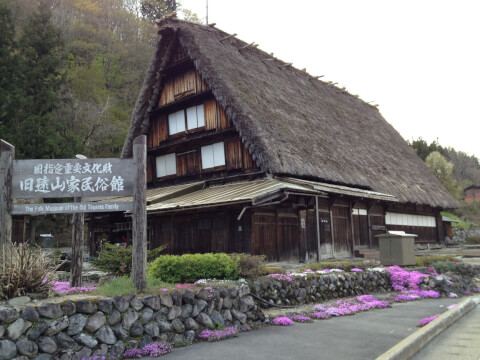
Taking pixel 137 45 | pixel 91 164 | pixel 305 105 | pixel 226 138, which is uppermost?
pixel 137 45

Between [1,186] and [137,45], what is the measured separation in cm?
4018

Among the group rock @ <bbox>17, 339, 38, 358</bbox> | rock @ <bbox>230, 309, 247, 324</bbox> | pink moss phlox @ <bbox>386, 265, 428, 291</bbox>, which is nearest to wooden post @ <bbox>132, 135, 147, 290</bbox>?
rock @ <bbox>230, 309, 247, 324</bbox>

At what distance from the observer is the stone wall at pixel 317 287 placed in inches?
325

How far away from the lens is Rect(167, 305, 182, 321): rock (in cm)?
614

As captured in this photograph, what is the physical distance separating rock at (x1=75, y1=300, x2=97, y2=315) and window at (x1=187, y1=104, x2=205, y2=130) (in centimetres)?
1311

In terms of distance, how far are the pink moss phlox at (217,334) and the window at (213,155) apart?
11.0 meters

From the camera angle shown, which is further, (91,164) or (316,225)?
(316,225)

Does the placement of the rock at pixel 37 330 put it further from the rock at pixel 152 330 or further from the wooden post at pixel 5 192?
the wooden post at pixel 5 192

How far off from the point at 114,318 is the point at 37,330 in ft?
3.28

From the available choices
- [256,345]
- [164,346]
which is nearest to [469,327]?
[256,345]

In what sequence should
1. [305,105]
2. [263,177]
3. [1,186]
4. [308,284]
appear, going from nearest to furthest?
[1,186] → [308,284] → [263,177] → [305,105]

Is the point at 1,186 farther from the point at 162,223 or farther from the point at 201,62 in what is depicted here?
the point at 201,62

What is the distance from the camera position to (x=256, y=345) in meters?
5.93

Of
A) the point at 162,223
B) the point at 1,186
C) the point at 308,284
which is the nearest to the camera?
the point at 1,186
